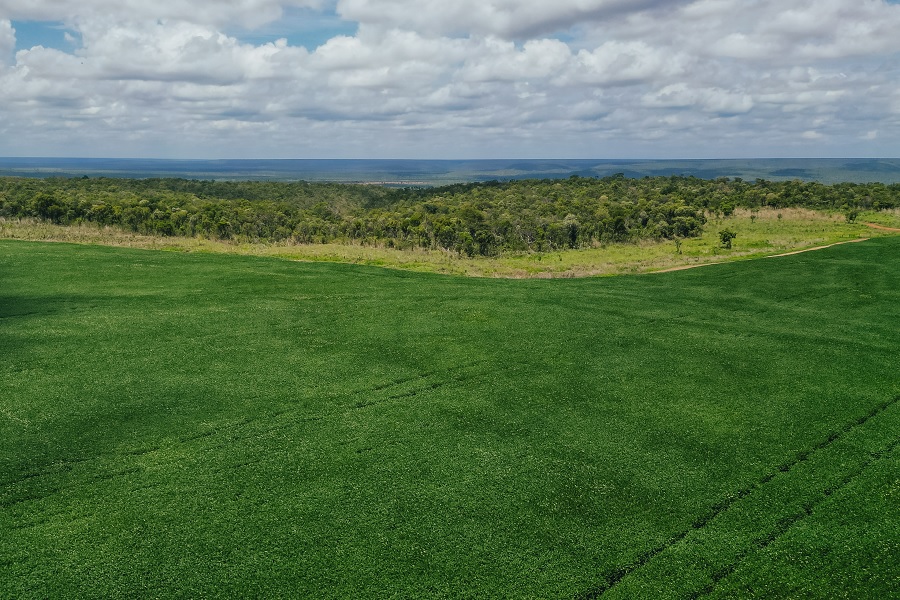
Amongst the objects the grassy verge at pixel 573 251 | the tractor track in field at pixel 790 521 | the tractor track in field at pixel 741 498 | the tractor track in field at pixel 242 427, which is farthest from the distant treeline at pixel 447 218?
the tractor track in field at pixel 790 521

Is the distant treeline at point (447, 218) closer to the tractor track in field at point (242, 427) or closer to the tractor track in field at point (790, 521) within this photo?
the tractor track in field at point (242, 427)

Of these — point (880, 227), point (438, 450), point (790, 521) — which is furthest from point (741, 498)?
point (880, 227)

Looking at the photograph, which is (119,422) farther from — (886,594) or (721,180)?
(721,180)

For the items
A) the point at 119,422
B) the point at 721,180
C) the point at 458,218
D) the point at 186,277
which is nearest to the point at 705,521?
the point at 119,422

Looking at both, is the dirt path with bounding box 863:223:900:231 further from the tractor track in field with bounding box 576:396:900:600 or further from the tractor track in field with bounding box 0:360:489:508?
the tractor track in field with bounding box 0:360:489:508

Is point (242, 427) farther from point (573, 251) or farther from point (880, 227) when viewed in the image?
point (880, 227)

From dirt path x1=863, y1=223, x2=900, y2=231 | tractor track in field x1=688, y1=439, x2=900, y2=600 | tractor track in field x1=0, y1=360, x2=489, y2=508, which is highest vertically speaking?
dirt path x1=863, y1=223, x2=900, y2=231

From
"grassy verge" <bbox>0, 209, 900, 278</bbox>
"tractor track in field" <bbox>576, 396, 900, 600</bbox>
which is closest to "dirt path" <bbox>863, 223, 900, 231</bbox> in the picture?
"grassy verge" <bbox>0, 209, 900, 278</bbox>
